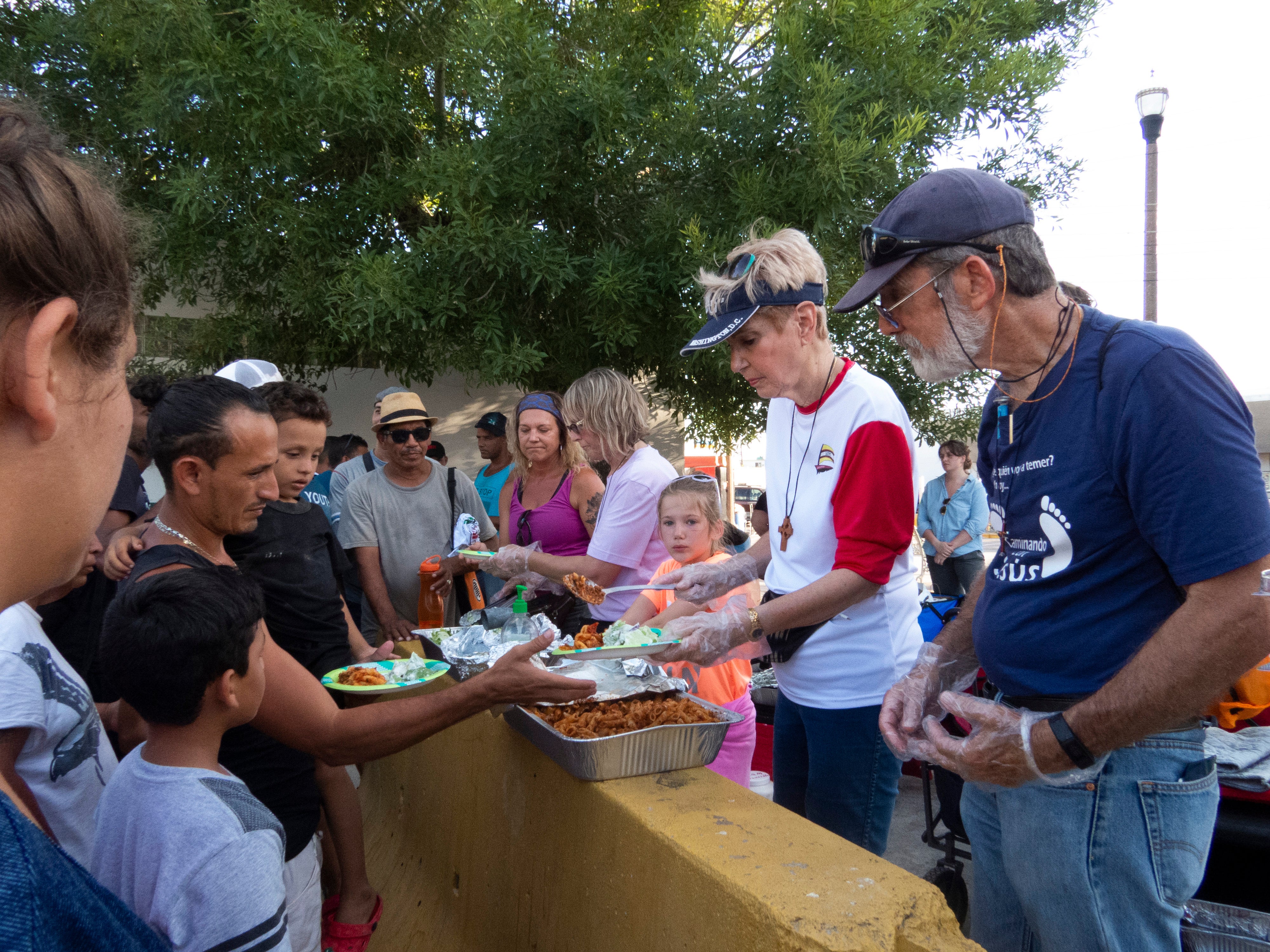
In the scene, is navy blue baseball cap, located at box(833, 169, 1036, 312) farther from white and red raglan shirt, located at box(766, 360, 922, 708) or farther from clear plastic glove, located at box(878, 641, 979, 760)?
clear plastic glove, located at box(878, 641, 979, 760)

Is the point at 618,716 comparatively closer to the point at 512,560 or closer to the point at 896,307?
the point at 896,307

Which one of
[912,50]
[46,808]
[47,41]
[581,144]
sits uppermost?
[47,41]

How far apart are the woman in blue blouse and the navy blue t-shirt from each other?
771 centimetres

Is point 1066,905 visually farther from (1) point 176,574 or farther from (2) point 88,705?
(2) point 88,705

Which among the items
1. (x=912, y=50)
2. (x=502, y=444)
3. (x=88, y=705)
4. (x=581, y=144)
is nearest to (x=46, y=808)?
(x=88, y=705)

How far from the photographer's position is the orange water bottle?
468cm

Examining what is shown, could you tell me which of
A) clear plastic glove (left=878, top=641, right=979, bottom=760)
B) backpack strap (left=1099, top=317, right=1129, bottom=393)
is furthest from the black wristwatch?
backpack strap (left=1099, top=317, right=1129, bottom=393)

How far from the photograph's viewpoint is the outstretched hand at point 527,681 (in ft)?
7.14

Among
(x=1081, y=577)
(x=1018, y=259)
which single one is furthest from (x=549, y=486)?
(x=1081, y=577)

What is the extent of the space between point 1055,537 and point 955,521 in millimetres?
8170

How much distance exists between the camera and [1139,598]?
1.53 metres

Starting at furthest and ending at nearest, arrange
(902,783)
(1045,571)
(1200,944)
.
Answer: (902,783) < (1200,944) < (1045,571)

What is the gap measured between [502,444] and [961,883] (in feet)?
14.5

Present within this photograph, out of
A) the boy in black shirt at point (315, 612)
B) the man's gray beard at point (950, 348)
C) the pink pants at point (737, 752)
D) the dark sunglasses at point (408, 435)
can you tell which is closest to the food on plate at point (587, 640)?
the pink pants at point (737, 752)
